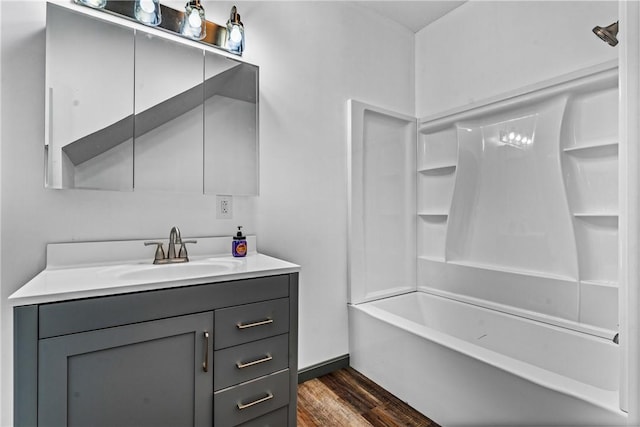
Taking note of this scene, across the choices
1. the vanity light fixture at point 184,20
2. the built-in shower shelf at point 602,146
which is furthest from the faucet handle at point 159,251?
the built-in shower shelf at point 602,146

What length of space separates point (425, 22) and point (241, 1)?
1511 mm

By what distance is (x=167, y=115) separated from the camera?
1.59 metres

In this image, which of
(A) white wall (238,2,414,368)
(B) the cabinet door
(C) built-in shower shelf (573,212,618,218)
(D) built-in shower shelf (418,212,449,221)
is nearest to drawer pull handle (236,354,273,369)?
(B) the cabinet door

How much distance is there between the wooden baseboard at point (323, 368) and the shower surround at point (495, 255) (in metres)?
0.11

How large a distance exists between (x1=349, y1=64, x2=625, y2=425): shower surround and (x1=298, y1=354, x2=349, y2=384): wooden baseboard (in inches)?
4.5

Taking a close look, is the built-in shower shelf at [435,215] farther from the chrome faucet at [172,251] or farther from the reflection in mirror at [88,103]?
the reflection in mirror at [88,103]

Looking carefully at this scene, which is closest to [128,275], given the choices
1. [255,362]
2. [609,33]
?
[255,362]

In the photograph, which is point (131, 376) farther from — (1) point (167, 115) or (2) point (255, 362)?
(1) point (167, 115)

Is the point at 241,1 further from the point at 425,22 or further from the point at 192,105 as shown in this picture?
the point at 425,22

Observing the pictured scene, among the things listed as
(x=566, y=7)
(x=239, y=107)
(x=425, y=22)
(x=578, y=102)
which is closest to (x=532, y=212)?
(x=578, y=102)

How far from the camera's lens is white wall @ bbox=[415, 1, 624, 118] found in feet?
5.88

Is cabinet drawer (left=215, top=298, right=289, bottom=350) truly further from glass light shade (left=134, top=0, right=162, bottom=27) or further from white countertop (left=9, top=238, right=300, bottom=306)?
glass light shade (left=134, top=0, right=162, bottom=27)

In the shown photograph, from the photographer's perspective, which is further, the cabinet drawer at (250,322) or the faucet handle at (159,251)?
the faucet handle at (159,251)

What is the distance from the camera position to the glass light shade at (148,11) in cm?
149
